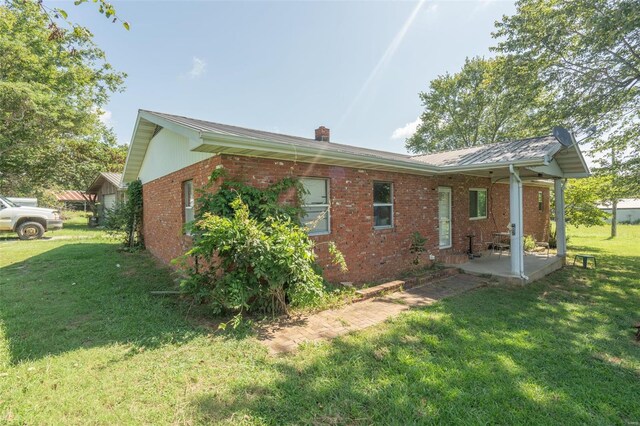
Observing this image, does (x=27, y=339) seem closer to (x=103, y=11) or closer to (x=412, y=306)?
(x=103, y=11)

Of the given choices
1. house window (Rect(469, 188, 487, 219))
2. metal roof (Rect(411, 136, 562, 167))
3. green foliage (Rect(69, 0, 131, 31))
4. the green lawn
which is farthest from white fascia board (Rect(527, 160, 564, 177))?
green foliage (Rect(69, 0, 131, 31))

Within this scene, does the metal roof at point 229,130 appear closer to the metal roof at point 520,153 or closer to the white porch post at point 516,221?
the metal roof at point 520,153

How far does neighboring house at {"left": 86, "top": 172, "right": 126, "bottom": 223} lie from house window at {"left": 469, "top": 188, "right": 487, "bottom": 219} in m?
20.4

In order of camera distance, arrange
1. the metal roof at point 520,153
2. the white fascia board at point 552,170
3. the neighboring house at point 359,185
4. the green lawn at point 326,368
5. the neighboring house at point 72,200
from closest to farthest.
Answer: the green lawn at point 326,368, the neighboring house at point 359,185, the metal roof at point 520,153, the white fascia board at point 552,170, the neighboring house at point 72,200

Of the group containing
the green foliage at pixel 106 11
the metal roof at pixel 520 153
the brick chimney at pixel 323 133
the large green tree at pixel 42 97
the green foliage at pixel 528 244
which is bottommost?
the green foliage at pixel 528 244

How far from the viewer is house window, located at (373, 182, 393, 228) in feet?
24.6

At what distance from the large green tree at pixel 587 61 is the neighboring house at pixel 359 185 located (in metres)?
2.35

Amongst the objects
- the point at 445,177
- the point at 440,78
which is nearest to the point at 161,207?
the point at 445,177

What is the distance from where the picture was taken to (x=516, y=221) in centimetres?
705

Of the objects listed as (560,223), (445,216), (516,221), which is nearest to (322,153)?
(516,221)

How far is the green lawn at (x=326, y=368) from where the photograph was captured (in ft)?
8.49

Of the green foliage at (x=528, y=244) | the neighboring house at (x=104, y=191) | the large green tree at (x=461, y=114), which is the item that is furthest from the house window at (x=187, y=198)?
the large green tree at (x=461, y=114)

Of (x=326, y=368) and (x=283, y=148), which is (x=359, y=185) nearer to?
(x=283, y=148)

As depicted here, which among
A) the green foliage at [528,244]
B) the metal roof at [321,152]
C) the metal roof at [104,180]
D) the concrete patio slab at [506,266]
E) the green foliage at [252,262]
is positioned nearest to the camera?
the green foliage at [252,262]
